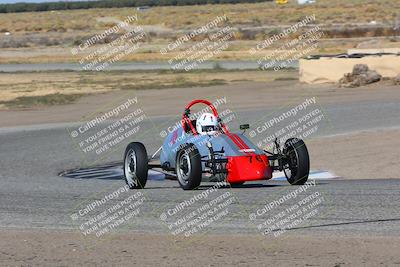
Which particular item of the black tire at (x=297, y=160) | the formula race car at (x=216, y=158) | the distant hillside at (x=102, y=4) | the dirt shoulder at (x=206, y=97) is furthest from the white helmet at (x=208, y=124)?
the distant hillside at (x=102, y=4)

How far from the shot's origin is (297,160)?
14367 millimetres

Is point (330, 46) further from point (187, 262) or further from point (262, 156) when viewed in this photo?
point (187, 262)

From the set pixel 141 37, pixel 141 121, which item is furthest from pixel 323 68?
pixel 141 37

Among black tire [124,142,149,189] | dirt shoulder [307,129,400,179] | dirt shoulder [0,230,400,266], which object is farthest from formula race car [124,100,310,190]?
dirt shoulder [307,129,400,179]

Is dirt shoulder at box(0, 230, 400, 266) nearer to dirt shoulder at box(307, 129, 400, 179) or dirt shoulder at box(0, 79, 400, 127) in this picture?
dirt shoulder at box(307, 129, 400, 179)

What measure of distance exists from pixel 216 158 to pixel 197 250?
451 centimetres

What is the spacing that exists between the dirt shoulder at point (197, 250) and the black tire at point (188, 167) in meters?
3.13

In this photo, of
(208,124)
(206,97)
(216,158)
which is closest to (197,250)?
(216,158)

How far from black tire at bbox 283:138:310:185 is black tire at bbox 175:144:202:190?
142cm

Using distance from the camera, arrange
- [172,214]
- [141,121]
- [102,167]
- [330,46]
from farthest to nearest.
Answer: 1. [330,46]
2. [141,121]
3. [102,167]
4. [172,214]

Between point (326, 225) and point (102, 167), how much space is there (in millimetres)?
10568

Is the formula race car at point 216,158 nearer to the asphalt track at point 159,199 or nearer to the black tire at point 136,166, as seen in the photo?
the black tire at point 136,166

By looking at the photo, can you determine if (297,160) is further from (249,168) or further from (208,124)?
(208,124)

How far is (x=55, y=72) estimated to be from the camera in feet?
187
